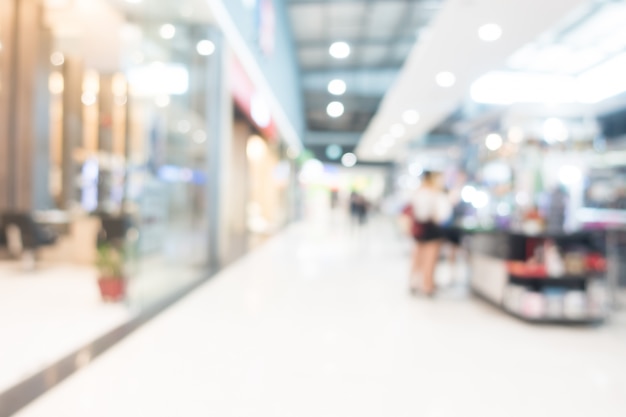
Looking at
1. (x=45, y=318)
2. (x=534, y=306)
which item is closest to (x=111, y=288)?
(x=45, y=318)

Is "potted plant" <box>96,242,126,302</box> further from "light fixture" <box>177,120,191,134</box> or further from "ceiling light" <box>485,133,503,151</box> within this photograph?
"ceiling light" <box>485,133,503,151</box>

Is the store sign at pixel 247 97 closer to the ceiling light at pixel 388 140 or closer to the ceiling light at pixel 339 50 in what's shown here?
the ceiling light at pixel 339 50

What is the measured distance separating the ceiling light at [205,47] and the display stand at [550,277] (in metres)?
4.27

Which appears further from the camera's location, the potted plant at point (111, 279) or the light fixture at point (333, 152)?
the light fixture at point (333, 152)

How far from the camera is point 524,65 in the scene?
1198 cm

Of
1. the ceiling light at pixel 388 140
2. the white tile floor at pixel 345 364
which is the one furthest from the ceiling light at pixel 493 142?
the ceiling light at pixel 388 140

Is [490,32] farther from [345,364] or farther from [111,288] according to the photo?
[111,288]

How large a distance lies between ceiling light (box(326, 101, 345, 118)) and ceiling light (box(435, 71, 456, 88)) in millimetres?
12853

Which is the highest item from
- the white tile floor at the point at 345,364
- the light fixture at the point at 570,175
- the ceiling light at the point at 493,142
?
the ceiling light at the point at 493,142

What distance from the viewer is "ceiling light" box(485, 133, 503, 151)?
6328mm

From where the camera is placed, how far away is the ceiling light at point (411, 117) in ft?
35.2

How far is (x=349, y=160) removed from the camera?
29.0 m

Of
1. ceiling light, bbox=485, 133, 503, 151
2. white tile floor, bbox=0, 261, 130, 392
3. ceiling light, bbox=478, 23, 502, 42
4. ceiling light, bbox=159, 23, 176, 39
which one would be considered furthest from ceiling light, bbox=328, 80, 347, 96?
white tile floor, bbox=0, 261, 130, 392

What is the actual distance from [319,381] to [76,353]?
1.71 meters
